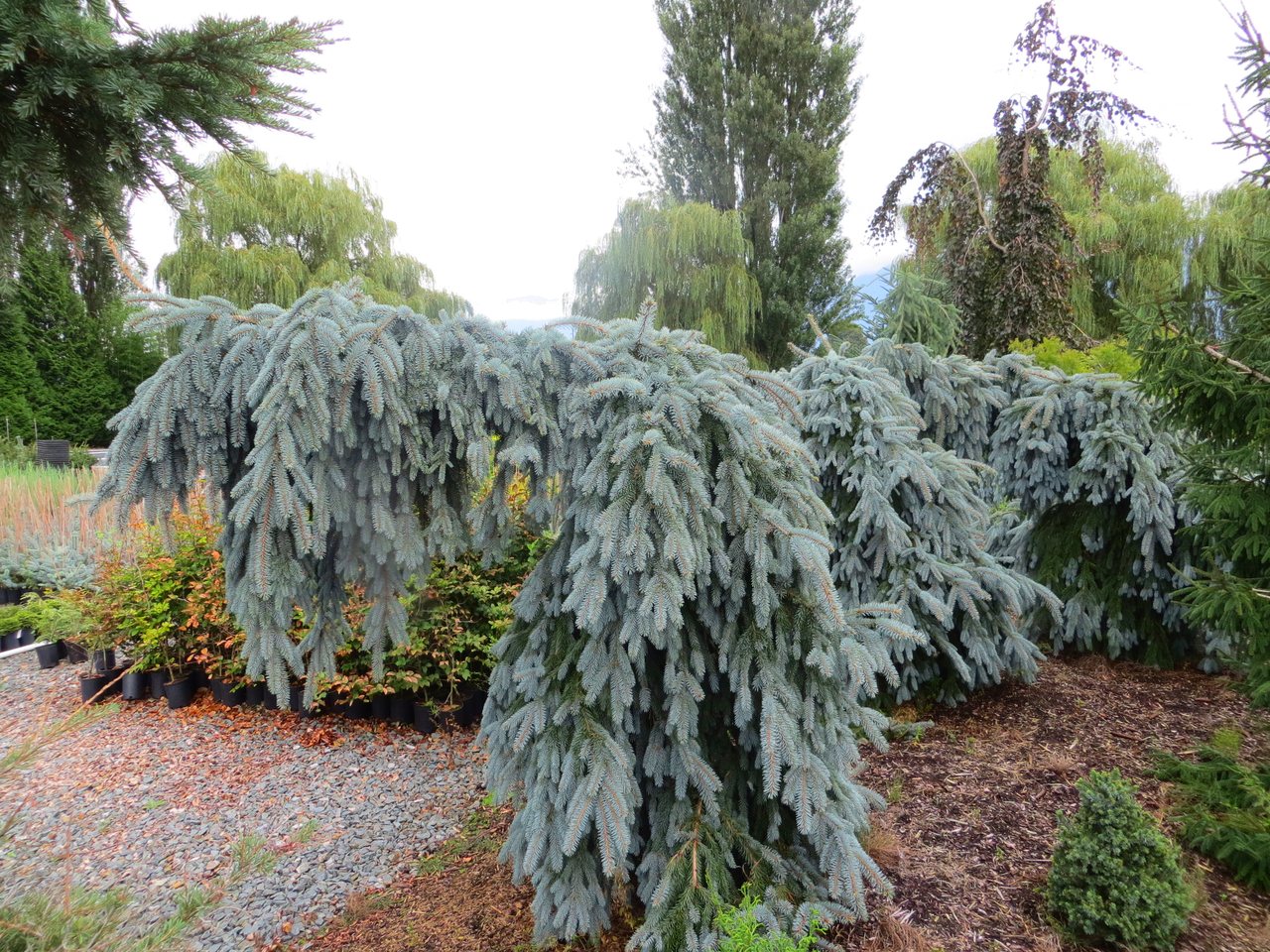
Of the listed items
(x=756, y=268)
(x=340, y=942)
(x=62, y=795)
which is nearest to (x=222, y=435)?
(x=340, y=942)

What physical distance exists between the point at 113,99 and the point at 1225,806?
4.32 m

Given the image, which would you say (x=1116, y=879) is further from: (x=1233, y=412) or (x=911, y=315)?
(x=911, y=315)

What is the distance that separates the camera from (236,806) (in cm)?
354

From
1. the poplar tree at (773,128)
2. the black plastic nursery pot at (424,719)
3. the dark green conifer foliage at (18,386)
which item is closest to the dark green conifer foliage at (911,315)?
the black plastic nursery pot at (424,719)

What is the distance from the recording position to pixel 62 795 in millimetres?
3562

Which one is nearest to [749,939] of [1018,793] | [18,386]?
[1018,793]

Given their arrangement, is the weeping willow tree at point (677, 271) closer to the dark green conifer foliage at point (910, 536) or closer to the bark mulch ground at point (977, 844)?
the dark green conifer foliage at point (910, 536)

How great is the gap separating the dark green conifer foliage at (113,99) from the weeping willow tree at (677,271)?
1355 cm

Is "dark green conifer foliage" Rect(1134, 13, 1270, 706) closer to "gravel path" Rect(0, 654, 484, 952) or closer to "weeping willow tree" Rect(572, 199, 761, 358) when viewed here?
"gravel path" Rect(0, 654, 484, 952)

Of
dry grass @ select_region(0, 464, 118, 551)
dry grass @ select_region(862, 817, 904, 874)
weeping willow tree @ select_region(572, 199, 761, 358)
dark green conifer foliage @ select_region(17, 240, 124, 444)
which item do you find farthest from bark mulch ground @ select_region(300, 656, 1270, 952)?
dark green conifer foliage @ select_region(17, 240, 124, 444)

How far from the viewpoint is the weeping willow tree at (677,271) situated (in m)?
15.2

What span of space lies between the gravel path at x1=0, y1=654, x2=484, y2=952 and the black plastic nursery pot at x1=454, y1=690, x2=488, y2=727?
11cm

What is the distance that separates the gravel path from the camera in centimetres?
279

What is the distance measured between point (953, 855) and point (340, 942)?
2313mm
